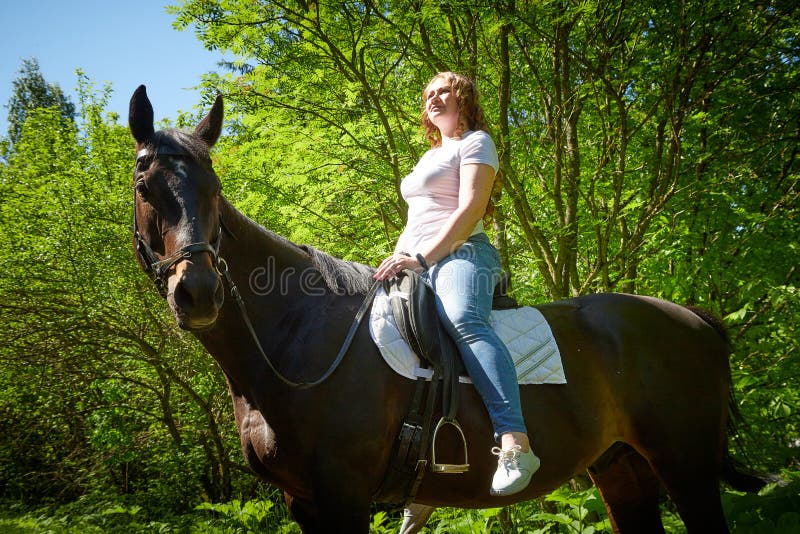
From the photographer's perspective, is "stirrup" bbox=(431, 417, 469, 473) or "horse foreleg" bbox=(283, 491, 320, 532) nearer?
"stirrup" bbox=(431, 417, 469, 473)

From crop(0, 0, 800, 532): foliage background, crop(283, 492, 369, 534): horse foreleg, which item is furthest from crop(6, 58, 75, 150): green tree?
crop(283, 492, 369, 534): horse foreleg

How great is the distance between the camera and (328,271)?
2.48 m

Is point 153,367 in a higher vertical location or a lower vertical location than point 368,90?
lower

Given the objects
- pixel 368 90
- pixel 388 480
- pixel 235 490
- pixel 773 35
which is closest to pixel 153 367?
pixel 235 490

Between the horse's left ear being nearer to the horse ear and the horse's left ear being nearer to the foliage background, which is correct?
the horse ear

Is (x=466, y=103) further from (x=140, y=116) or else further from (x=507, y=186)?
(x=507, y=186)

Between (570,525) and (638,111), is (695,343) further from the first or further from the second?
(638,111)

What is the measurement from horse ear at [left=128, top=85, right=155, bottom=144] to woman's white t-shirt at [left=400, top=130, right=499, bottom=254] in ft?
4.11

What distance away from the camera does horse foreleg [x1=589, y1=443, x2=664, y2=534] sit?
3.14 metres

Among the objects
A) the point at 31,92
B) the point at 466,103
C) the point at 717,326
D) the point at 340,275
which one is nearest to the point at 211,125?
the point at 340,275

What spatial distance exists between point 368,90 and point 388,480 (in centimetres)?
377

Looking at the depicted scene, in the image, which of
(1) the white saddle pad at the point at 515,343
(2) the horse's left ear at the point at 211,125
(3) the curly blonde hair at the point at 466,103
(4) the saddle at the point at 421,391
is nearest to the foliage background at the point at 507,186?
(3) the curly blonde hair at the point at 466,103

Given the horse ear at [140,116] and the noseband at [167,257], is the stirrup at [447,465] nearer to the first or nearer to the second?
the noseband at [167,257]

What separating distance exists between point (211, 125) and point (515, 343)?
179cm
